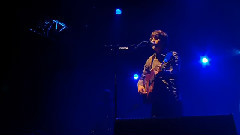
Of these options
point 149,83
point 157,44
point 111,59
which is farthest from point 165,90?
point 111,59

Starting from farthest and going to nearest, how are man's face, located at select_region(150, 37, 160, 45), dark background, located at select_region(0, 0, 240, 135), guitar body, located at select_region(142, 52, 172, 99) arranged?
dark background, located at select_region(0, 0, 240, 135)
man's face, located at select_region(150, 37, 160, 45)
guitar body, located at select_region(142, 52, 172, 99)

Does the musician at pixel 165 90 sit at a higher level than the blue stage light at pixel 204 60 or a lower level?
lower

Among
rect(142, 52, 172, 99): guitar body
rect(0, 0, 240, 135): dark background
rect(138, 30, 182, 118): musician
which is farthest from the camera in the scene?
rect(0, 0, 240, 135): dark background

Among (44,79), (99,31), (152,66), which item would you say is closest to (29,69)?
(44,79)

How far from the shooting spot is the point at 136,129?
216cm

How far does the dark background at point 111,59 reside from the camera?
6160 millimetres

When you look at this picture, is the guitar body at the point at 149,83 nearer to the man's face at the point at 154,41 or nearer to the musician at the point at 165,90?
the musician at the point at 165,90

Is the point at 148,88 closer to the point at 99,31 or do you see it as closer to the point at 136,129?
the point at 136,129

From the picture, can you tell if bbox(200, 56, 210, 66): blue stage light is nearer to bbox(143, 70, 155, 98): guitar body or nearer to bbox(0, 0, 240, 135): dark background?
bbox(0, 0, 240, 135): dark background

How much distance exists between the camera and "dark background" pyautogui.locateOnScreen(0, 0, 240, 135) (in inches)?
243

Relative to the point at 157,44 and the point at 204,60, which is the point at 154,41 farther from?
the point at 204,60

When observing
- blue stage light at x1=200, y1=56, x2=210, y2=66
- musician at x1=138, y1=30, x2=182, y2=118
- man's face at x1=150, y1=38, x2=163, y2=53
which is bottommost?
musician at x1=138, y1=30, x2=182, y2=118

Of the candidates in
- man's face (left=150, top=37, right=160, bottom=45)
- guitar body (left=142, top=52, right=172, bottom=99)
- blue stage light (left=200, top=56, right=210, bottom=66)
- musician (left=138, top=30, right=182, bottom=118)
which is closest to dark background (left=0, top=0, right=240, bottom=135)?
blue stage light (left=200, top=56, right=210, bottom=66)

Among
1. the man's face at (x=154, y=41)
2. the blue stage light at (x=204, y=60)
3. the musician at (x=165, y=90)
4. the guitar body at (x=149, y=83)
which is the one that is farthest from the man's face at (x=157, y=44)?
the blue stage light at (x=204, y=60)
